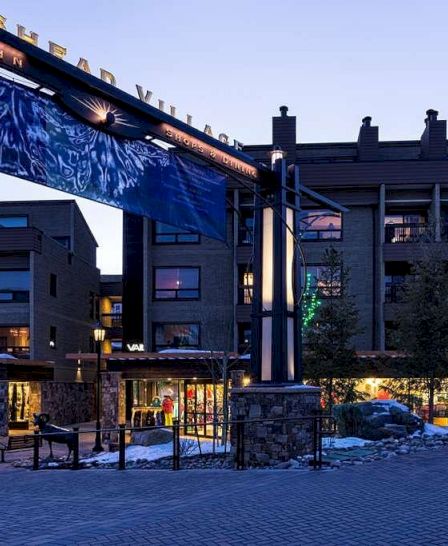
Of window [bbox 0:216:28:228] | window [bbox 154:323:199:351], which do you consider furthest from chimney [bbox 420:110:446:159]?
window [bbox 0:216:28:228]

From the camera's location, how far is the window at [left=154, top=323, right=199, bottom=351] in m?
34.0

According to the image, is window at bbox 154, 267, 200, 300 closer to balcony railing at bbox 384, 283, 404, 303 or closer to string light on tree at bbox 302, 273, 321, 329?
string light on tree at bbox 302, 273, 321, 329

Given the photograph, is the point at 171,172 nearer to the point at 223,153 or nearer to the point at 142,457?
the point at 223,153

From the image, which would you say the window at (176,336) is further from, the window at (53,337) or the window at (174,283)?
the window at (53,337)

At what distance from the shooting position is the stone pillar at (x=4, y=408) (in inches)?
1190

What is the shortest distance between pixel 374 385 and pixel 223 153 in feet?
64.1

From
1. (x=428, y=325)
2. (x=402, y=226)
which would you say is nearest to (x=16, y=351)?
Result: (x=402, y=226)

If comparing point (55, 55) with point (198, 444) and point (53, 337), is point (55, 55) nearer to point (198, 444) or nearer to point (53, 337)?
point (198, 444)

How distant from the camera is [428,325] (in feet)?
79.0

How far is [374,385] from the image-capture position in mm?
32094

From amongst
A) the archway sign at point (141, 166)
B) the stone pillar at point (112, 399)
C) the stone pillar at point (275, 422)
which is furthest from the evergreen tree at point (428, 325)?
the stone pillar at point (112, 399)

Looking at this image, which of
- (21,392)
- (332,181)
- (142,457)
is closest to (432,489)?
(142,457)

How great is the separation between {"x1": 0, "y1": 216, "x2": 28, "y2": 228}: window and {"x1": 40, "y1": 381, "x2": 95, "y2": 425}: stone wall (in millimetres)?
10559

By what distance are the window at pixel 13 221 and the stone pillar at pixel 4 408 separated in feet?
47.8
